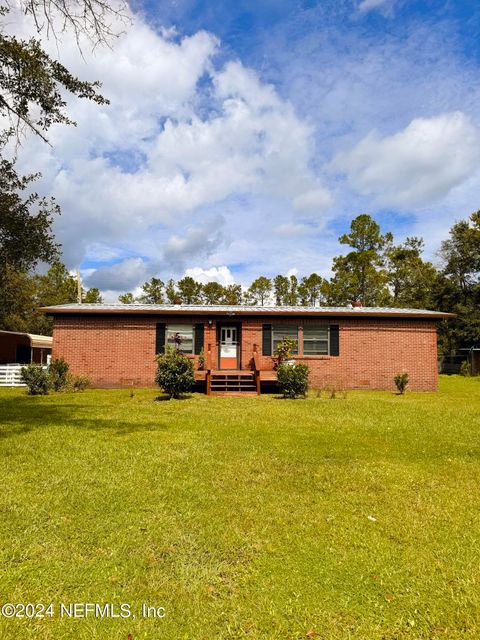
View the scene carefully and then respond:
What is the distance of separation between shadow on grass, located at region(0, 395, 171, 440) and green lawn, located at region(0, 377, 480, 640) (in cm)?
51

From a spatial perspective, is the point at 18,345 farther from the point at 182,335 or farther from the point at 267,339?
the point at 267,339

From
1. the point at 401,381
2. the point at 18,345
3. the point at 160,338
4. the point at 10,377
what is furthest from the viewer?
the point at 18,345

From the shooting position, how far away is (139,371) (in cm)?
1675

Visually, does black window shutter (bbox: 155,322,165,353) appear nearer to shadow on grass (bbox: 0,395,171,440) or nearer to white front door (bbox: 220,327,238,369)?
white front door (bbox: 220,327,238,369)

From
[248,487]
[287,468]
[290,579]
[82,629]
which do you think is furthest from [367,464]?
[82,629]

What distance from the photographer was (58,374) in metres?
15.2

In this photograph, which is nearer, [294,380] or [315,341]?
[294,380]

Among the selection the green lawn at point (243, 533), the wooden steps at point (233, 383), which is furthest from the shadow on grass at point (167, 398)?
the green lawn at point (243, 533)

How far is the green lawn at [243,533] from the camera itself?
2.70 meters

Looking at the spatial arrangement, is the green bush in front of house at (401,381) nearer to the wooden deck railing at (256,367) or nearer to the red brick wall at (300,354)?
the red brick wall at (300,354)

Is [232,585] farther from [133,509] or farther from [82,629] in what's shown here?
[133,509]

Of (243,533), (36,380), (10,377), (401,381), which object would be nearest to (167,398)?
(36,380)

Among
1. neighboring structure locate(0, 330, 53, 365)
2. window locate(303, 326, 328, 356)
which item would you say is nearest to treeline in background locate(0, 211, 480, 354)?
neighboring structure locate(0, 330, 53, 365)

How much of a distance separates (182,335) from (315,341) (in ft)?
18.2
